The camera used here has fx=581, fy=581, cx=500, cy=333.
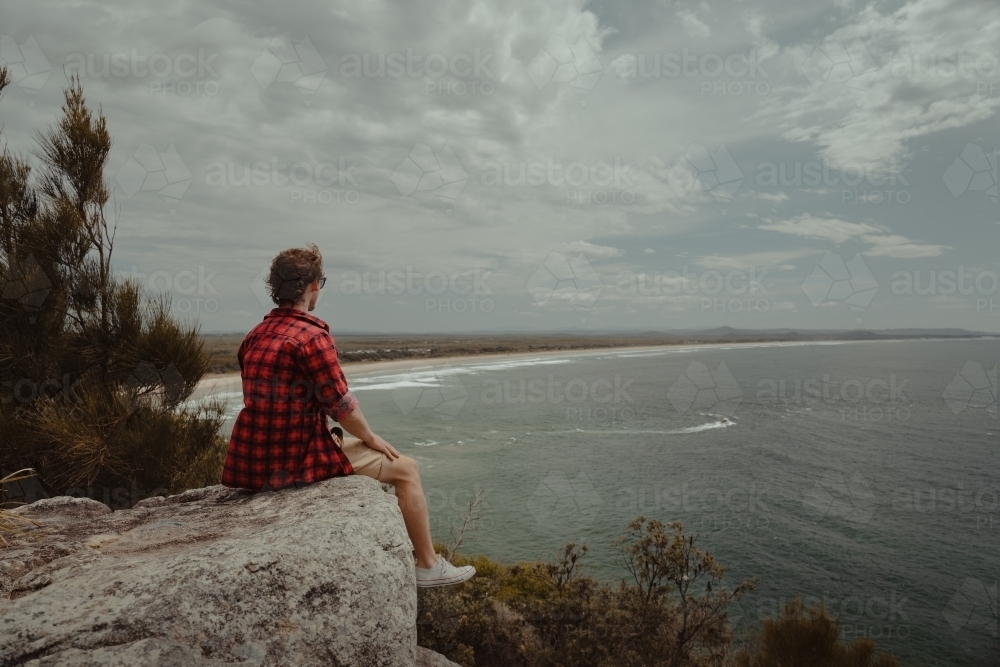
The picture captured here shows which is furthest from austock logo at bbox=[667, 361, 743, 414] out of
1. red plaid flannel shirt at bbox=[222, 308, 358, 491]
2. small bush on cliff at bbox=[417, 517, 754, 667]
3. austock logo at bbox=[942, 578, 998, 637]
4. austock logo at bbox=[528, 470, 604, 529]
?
red plaid flannel shirt at bbox=[222, 308, 358, 491]

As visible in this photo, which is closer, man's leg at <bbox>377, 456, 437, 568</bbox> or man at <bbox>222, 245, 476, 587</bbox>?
man at <bbox>222, 245, 476, 587</bbox>

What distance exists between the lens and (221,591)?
2775 mm

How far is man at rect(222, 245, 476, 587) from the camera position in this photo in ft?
12.6

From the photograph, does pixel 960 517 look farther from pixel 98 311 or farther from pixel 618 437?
pixel 98 311

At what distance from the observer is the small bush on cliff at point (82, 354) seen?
7.30m

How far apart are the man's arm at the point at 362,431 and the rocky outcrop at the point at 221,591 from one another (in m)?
0.48

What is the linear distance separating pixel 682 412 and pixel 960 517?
22.6 m

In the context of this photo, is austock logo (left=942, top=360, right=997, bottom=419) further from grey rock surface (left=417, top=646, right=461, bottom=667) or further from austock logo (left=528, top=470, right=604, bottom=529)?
grey rock surface (left=417, top=646, right=461, bottom=667)

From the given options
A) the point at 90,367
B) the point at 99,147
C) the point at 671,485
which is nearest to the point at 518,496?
the point at 671,485

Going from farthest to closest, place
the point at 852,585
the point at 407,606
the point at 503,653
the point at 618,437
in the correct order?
the point at 618,437 → the point at 852,585 → the point at 503,653 → the point at 407,606

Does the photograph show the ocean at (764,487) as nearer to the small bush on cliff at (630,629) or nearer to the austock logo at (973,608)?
the austock logo at (973,608)

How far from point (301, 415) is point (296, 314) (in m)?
0.69

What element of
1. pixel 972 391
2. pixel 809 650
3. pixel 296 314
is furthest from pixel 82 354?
pixel 972 391

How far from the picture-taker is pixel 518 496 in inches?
769
